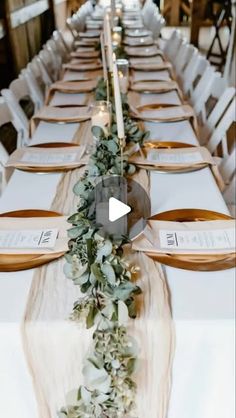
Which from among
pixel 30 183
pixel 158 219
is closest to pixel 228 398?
pixel 158 219

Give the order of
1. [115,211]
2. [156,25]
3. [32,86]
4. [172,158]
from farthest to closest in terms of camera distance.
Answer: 1. [156,25]
2. [32,86]
3. [172,158]
4. [115,211]

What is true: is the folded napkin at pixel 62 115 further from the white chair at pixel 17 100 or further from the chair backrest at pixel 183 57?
the chair backrest at pixel 183 57

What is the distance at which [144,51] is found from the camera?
3.62 metres

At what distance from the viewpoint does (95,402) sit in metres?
0.78

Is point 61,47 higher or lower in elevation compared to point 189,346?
higher

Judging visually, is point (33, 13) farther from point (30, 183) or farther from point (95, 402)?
point (95, 402)

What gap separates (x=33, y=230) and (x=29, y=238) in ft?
0.11

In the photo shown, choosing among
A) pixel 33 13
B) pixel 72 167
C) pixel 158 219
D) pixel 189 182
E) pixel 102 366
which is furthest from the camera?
pixel 33 13

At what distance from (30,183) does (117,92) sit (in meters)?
0.56

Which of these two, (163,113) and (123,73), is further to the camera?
(123,73)

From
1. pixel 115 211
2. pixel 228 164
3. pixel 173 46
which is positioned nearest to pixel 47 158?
pixel 115 211

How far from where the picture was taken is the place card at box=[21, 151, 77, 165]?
1512 millimetres

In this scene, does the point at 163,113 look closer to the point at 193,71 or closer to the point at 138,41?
the point at 193,71

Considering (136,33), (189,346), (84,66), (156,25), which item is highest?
(156,25)
